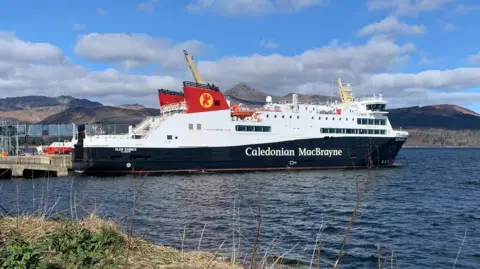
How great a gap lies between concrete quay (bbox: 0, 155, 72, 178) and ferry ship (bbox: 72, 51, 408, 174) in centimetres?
202

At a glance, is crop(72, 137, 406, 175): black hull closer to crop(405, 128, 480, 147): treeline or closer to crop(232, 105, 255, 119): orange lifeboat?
crop(232, 105, 255, 119): orange lifeboat

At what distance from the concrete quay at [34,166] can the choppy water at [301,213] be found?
5.67 m

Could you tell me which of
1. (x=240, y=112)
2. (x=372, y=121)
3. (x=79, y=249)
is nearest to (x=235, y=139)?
(x=240, y=112)

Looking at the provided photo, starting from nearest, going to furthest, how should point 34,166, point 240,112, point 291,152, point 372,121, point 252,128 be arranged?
point 34,166, point 252,128, point 240,112, point 291,152, point 372,121

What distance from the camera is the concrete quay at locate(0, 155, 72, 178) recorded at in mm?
31344

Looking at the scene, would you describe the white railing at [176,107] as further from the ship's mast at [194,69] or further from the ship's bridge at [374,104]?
the ship's bridge at [374,104]

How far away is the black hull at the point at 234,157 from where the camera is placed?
31141mm

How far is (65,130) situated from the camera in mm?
79938

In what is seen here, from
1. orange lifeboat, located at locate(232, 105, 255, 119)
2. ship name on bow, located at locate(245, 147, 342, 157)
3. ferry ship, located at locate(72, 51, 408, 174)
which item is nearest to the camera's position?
ferry ship, located at locate(72, 51, 408, 174)

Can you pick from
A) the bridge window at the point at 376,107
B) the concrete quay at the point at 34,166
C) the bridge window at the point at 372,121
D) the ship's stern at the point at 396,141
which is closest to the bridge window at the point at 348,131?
the bridge window at the point at 372,121

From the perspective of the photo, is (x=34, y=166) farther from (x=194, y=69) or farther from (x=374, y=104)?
(x=374, y=104)

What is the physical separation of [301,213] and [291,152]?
19.5 meters

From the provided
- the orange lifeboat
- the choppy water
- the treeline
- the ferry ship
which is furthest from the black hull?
the treeline

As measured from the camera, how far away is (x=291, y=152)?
35219 mm
